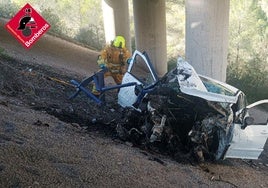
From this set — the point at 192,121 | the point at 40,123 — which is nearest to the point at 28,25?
the point at 40,123

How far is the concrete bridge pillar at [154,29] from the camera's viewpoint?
27848 mm

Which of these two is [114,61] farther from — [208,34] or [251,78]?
[251,78]

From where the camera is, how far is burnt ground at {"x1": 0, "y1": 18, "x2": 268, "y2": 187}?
18.5ft

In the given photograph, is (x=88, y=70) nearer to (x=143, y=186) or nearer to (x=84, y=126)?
(x=84, y=126)

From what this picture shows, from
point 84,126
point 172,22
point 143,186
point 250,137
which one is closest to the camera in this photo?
point 143,186

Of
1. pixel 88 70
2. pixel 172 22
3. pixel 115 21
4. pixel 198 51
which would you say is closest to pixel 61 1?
pixel 172 22

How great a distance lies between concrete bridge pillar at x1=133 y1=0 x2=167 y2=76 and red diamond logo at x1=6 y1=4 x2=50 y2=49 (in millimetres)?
15079

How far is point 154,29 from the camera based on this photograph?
27.9 metres

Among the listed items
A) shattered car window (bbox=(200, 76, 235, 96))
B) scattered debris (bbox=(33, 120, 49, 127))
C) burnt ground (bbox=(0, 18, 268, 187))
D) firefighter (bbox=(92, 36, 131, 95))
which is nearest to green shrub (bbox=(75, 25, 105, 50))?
firefighter (bbox=(92, 36, 131, 95))

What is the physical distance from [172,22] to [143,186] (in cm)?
4732

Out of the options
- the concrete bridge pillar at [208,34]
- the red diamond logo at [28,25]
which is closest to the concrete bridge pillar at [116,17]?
the concrete bridge pillar at [208,34]

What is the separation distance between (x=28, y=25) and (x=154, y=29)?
15.4 meters

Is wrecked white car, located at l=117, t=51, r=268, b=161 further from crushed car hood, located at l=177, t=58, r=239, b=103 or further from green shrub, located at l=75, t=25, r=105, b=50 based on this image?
green shrub, located at l=75, t=25, r=105, b=50

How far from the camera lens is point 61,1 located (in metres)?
59.6
